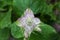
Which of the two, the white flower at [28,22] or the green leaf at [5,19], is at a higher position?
the white flower at [28,22]

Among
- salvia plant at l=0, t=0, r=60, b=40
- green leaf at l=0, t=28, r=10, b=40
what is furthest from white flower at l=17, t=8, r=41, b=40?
green leaf at l=0, t=28, r=10, b=40

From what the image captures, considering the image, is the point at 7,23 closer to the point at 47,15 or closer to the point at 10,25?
the point at 10,25

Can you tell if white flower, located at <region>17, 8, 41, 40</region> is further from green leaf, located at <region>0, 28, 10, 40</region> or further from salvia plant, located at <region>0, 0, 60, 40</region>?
green leaf, located at <region>0, 28, 10, 40</region>

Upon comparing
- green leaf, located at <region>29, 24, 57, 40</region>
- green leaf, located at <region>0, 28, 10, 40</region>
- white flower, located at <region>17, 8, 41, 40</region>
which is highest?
white flower, located at <region>17, 8, 41, 40</region>

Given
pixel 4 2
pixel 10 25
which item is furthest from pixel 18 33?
pixel 4 2

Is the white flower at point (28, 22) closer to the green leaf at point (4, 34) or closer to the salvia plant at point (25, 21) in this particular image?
the salvia plant at point (25, 21)

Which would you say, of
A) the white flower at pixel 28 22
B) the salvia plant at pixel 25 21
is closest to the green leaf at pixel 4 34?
the salvia plant at pixel 25 21

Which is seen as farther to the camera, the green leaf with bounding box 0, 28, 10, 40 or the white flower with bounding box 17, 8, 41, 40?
the green leaf with bounding box 0, 28, 10, 40

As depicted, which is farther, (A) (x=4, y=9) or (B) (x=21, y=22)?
(A) (x=4, y=9)
